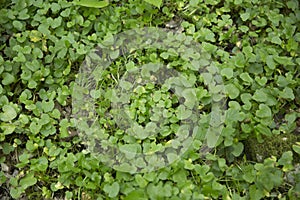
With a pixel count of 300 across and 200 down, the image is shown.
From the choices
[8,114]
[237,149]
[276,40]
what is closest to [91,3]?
[8,114]

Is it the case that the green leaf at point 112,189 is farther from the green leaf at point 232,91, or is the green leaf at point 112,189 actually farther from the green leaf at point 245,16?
the green leaf at point 245,16

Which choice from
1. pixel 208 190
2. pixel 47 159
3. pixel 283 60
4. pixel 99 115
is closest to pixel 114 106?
pixel 99 115

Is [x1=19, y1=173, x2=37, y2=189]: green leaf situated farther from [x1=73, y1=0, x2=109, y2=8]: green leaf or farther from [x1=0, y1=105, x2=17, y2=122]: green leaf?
[x1=73, y1=0, x2=109, y2=8]: green leaf

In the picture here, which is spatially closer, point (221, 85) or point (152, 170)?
point (152, 170)

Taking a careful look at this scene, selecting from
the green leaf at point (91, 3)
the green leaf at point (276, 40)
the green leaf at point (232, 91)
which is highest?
the green leaf at point (276, 40)

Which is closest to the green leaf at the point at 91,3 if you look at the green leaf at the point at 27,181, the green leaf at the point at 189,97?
the green leaf at the point at 189,97

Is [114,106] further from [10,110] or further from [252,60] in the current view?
[252,60]
